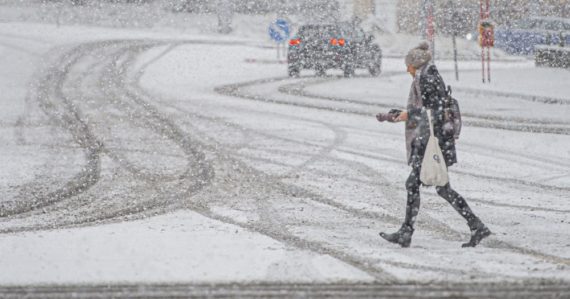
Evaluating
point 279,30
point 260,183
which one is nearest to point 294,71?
point 279,30

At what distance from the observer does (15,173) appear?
11.7 metres

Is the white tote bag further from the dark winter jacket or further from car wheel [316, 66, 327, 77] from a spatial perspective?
car wheel [316, 66, 327, 77]

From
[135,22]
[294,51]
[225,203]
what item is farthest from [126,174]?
[135,22]

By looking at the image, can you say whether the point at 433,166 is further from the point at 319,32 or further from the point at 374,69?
the point at 374,69

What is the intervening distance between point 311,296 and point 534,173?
6339mm

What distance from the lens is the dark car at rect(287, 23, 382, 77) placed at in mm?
26406

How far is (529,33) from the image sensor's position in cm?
3750

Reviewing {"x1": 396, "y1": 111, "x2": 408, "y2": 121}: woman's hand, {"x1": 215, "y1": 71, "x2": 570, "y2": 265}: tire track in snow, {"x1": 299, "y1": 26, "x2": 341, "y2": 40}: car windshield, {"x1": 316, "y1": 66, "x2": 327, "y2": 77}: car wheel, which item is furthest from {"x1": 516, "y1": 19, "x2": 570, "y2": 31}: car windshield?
{"x1": 396, "y1": 111, "x2": 408, "y2": 121}: woman's hand

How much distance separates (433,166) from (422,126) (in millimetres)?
307

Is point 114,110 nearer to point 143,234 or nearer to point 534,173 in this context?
point 534,173

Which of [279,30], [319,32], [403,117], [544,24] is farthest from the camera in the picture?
[544,24]

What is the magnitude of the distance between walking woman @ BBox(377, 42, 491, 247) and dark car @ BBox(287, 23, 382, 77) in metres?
18.6

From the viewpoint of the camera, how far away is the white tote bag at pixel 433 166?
754cm

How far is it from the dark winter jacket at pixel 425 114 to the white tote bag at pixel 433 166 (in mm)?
44
